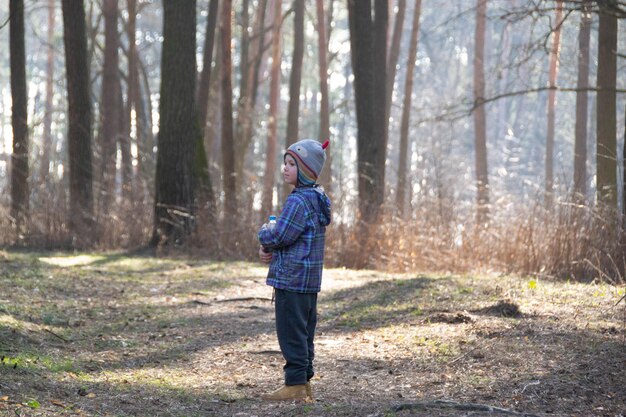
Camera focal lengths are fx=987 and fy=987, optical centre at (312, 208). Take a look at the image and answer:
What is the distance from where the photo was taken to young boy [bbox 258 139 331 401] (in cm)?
582

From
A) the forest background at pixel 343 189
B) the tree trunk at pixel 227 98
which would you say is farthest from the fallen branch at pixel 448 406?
the tree trunk at pixel 227 98

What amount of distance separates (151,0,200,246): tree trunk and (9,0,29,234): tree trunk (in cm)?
284

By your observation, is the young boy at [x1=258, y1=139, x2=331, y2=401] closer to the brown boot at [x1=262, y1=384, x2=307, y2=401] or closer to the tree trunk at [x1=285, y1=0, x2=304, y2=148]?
the brown boot at [x1=262, y1=384, x2=307, y2=401]

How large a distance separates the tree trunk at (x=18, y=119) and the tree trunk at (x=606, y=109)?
989cm

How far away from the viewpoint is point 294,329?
19.4ft

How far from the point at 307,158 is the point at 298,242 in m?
0.50

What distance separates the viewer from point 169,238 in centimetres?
1633

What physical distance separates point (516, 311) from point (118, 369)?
3.75 m

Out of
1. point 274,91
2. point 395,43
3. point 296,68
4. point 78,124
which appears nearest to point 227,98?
point 78,124

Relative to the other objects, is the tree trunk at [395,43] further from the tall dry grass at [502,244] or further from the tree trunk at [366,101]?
the tall dry grass at [502,244]

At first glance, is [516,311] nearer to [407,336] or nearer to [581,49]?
[407,336]

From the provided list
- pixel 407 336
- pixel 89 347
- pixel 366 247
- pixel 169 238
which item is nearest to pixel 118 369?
pixel 89 347

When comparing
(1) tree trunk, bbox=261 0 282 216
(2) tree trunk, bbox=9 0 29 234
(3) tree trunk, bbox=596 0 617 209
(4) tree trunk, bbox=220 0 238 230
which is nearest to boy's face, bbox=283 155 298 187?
(3) tree trunk, bbox=596 0 617 209

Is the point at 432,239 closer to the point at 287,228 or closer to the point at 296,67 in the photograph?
the point at 287,228
